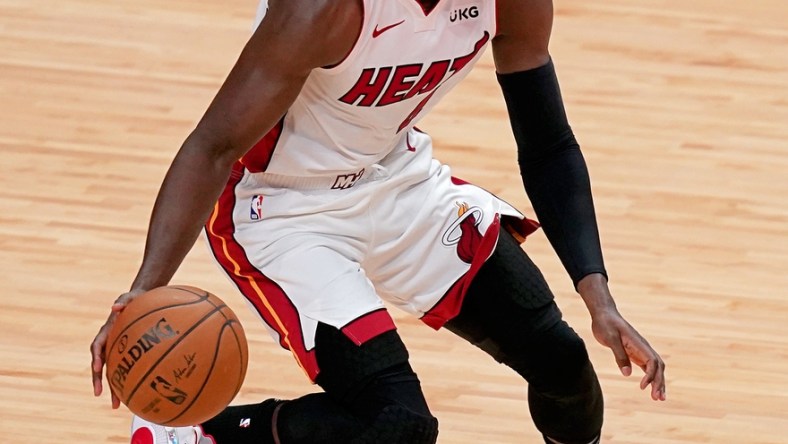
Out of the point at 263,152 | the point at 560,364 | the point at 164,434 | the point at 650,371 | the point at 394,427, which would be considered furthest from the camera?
the point at 560,364

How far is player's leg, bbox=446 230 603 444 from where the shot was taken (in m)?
3.44

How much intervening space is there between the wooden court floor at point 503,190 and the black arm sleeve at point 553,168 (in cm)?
91

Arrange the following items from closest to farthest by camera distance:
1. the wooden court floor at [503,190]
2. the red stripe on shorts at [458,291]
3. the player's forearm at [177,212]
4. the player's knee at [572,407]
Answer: the player's forearm at [177,212] < the red stripe on shorts at [458,291] < the player's knee at [572,407] < the wooden court floor at [503,190]

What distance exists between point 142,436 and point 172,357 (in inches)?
25.6

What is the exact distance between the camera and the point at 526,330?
3438mm

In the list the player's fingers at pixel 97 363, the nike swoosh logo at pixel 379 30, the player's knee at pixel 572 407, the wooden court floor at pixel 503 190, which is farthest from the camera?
the wooden court floor at pixel 503 190

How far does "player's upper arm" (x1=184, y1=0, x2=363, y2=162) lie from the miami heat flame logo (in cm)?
65

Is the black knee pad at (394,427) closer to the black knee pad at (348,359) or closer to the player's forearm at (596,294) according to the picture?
the black knee pad at (348,359)

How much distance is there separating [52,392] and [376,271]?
4.29 feet

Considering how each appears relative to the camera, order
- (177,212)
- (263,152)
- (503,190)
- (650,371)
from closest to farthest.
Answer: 1. (177,212)
2. (650,371)
3. (263,152)
4. (503,190)

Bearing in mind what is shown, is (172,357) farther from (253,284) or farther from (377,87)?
(377,87)

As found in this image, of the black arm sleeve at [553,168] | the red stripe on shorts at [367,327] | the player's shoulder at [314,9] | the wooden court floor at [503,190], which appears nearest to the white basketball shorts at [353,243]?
the red stripe on shorts at [367,327]

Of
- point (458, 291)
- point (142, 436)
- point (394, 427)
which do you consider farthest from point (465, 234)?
point (142, 436)

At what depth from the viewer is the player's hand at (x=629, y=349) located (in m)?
3.15
